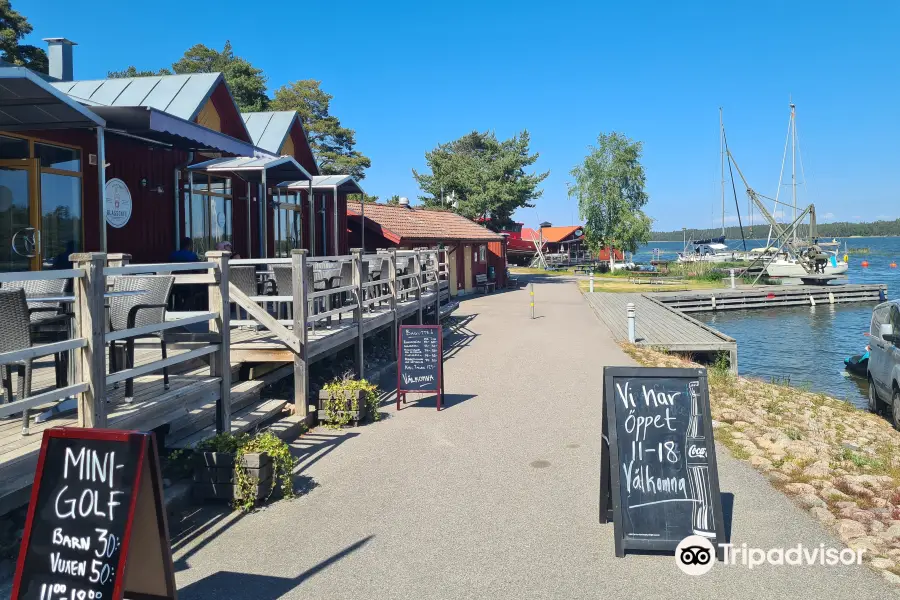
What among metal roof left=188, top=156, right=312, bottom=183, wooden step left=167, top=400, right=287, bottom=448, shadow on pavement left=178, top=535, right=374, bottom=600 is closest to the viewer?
shadow on pavement left=178, top=535, right=374, bottom=600

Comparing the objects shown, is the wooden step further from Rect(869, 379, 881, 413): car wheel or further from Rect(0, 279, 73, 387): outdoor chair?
Rect(869, 379, 881, 413): car wheel

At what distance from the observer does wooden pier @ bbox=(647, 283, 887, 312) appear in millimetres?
35000

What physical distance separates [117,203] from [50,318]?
6.04 metres

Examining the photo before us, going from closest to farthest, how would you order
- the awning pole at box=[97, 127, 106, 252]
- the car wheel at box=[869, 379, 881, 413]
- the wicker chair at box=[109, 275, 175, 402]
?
the wicker chair at box=[109, 275, 175, 402] < the awning pole at box=[97, 127, 106, 252] < the car wheel at box=[869, 379, 881, 413]

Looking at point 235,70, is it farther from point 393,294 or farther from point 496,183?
point 393,294

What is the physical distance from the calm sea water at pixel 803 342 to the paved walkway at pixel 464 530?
35.2 ft

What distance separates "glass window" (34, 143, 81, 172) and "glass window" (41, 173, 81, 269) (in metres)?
0.13

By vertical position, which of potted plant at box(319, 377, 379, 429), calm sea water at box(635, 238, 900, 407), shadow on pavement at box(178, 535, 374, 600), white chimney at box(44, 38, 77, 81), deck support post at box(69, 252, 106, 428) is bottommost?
calm sea water at box(635, 238, 900, 407)

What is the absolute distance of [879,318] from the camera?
1152 cm

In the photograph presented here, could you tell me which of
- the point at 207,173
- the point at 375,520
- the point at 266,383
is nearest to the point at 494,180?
the point at 207,173

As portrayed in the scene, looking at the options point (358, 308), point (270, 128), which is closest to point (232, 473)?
point (358, 308)

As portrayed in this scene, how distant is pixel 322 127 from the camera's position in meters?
52.2

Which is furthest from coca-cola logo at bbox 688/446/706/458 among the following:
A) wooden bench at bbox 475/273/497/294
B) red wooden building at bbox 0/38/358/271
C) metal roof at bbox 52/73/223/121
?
wooden bench at bbox 475/273/497/294

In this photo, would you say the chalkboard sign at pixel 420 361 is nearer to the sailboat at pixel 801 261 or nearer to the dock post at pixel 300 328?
the dock post at pixel 300 328
